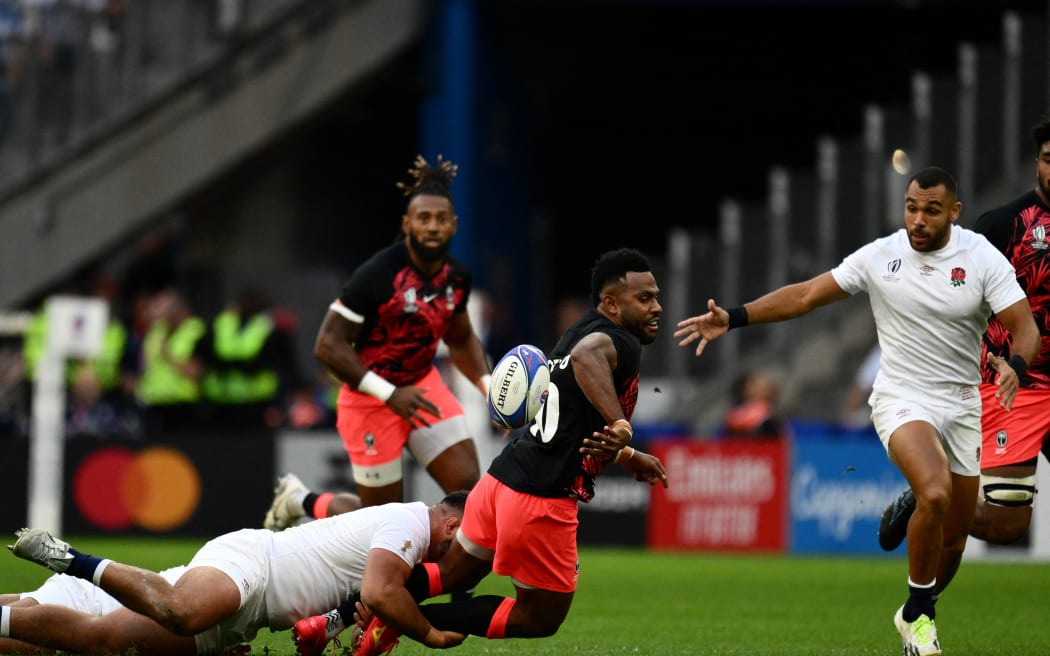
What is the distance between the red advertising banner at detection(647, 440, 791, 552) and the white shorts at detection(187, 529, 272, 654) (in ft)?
31.2

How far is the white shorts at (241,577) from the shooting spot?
24.6 feet

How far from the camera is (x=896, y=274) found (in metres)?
A: 8.30

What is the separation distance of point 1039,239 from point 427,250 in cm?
353

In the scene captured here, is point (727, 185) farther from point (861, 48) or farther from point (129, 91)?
point (129, 91)

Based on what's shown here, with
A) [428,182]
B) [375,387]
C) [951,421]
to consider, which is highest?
[428,182]

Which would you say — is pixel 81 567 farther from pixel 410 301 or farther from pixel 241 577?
pixel 410 301

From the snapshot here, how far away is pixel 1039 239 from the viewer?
29.8 ft

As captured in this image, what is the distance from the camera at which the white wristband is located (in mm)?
9734

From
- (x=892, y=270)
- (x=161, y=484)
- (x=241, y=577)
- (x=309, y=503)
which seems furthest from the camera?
(x=161, y=484)

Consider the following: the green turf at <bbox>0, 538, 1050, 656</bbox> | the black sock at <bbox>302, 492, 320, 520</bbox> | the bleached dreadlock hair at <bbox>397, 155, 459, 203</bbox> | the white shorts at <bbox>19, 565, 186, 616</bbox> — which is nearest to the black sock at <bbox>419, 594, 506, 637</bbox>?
the green turf at <bbox>0, 538, 1050, 656</bbox>

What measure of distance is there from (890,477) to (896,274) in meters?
8.42

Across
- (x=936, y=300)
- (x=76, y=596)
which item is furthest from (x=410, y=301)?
(x=936, y=300)

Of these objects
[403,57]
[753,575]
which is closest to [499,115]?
[403,57]

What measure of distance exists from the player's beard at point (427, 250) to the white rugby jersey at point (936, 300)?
8.44 ft
